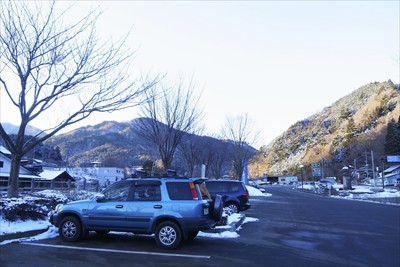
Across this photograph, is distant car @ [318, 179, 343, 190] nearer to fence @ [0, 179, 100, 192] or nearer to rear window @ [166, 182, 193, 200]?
fence @ [0, 179, 100, 192]

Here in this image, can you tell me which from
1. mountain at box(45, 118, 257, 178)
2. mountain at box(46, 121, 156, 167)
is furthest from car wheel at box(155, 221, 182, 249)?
mountain at box(46, 121, 156, 167)

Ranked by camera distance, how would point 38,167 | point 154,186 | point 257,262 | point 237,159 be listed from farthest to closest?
point 38,167
point 237,159
point 154,186
point 257,262

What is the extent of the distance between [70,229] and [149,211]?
226 centimetres

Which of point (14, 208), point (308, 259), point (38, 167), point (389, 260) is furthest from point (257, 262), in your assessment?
point (38, 167)

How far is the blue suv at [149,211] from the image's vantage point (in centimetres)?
937

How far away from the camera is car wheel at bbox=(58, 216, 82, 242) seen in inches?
393

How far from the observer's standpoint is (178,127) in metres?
22.0

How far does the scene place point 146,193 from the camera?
9898mm

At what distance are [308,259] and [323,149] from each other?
161 m

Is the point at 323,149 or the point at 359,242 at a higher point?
the point at 323,149

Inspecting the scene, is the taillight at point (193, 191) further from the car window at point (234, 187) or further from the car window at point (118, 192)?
the car window at point (234, 187)

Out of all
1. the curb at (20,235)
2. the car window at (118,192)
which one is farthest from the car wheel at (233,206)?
the curb at (20,235)

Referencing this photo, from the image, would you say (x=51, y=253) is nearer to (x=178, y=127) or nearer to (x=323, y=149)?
(x=178, y=127)

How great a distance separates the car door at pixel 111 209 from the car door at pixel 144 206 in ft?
0.62
